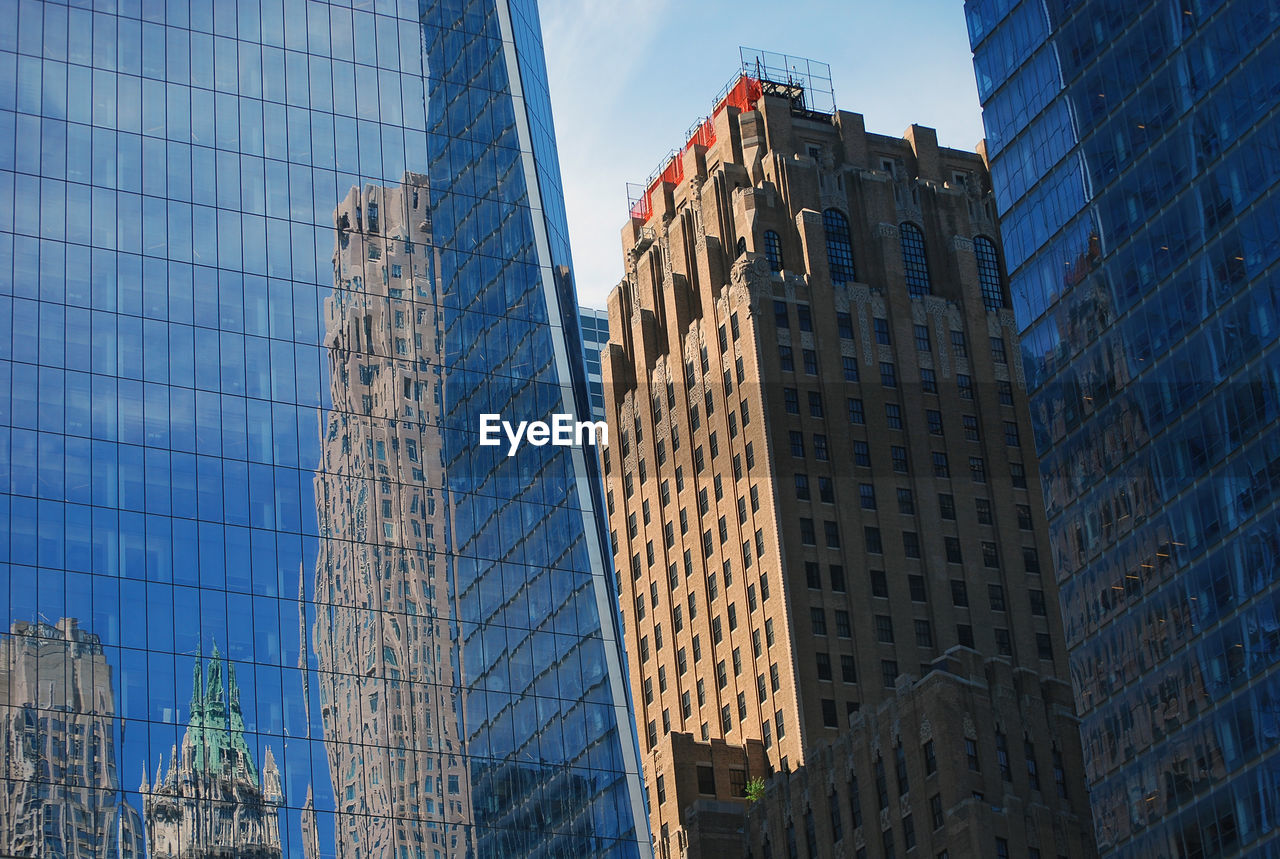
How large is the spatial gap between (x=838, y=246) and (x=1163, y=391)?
85.0 meters

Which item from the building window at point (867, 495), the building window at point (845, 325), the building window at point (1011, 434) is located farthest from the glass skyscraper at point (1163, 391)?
the building window at point (1011, 434)

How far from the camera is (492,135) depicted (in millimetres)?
119062

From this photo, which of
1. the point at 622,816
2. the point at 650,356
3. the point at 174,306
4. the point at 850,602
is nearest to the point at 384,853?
the point at 622,816

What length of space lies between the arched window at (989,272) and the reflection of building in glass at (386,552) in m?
67.1

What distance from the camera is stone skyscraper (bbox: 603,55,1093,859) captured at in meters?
131

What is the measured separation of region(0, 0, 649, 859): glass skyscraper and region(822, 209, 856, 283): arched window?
51.0 m

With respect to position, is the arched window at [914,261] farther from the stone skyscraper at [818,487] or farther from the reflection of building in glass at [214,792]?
the reflection of building in glass at [214,792]

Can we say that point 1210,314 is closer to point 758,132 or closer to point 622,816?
point 622,816

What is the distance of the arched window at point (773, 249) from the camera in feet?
549

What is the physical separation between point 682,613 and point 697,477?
10070 mm

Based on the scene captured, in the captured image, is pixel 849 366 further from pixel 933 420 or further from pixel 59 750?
pixel 59 750

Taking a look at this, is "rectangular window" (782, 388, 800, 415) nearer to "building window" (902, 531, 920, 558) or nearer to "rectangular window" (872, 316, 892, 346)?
"rectangular window" (872, 316, 892, 346)

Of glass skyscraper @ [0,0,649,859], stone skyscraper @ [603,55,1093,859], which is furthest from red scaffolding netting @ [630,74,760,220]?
glass skyscraper @ [0,0,649,859]

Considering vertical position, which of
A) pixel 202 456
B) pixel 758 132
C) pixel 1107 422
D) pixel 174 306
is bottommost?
pixel 1107 422
